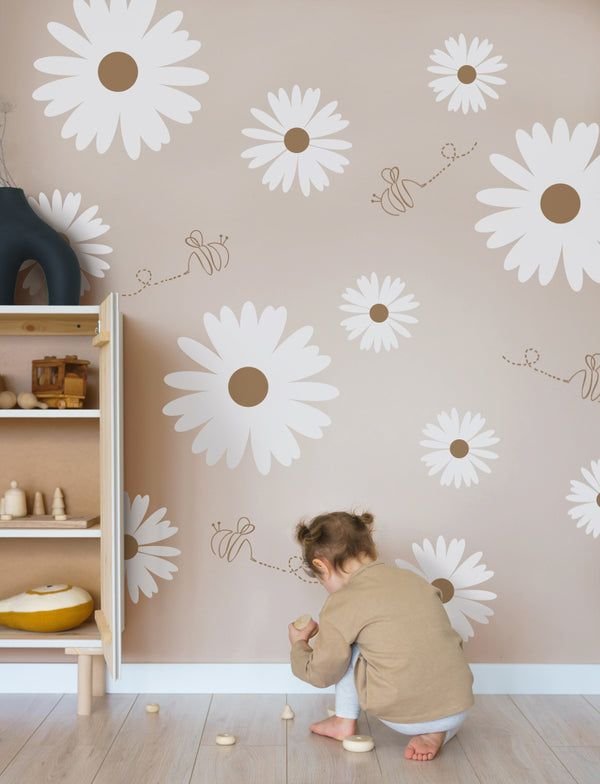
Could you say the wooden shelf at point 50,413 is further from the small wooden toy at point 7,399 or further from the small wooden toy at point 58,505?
the small wooden toy at point 58,505

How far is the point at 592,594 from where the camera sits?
2617 millimetres

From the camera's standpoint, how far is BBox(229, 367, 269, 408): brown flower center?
2.61 m

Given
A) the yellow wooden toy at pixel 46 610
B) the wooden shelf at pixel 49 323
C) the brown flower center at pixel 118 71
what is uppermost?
the brown flower center at pixel 118 71

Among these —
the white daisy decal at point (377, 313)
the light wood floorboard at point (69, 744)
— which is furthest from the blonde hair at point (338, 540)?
the light wood floorboard at point (69, 744)

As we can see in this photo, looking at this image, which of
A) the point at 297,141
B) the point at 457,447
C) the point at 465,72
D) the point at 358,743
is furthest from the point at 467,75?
the point at 358,743

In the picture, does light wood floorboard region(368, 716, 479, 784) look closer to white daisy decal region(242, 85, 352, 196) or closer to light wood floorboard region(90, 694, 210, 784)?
light wood floorboard region(90, 694, 210, 784)

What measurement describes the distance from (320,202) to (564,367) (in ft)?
2.77

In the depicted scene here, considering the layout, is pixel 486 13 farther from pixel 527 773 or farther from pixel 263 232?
pixel 527 773

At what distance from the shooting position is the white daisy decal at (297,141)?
103 inches

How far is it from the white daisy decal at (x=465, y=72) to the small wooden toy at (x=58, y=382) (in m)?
1.29

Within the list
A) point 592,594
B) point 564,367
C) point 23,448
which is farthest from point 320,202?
point 592,594

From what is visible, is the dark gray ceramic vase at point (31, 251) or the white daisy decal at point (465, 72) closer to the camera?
the dark gray ceramic vase at point (31, 251)

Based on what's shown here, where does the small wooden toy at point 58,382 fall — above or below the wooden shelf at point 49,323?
below

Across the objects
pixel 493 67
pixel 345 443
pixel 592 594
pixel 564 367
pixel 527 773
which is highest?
pixel 493 67
